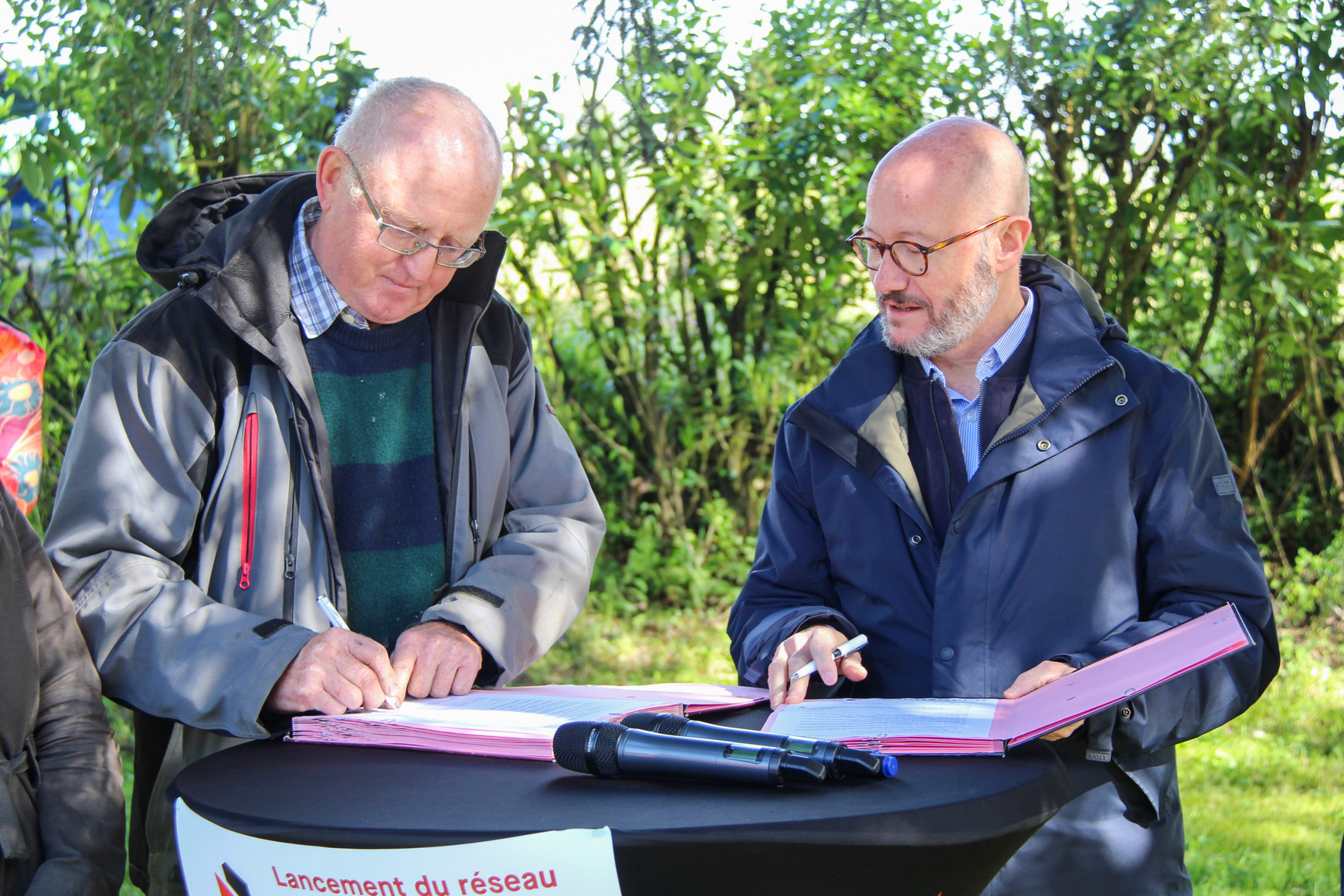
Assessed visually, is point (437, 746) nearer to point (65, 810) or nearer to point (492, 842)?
point (492, 842)

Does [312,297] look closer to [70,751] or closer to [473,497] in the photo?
[473,497]

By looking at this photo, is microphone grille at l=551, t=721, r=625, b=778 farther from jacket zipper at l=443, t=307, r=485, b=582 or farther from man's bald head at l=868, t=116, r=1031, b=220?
man's bald head at l=868, t=116, r=1031, b=220

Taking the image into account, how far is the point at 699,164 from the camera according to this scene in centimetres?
544

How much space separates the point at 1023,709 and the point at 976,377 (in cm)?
92

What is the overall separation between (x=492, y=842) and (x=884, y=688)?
1.15 meters

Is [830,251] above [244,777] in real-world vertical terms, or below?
above

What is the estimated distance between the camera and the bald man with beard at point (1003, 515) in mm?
2107

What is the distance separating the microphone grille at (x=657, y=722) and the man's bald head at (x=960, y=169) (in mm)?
1257

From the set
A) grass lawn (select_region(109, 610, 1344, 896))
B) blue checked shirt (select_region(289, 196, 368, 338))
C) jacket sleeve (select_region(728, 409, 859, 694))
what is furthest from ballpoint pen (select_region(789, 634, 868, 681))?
grass lawn (select_region(109, 610, 1344, 896))

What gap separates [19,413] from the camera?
2.69m

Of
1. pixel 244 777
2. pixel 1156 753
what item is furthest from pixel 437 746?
pixel 1156 753

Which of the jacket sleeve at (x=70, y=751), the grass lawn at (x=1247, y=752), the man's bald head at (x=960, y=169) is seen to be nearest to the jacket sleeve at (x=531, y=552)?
the jacket sleeve at (x=70, y=751)

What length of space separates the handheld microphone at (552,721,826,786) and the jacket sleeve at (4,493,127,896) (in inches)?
29.6

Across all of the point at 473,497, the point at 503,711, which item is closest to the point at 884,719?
the point at 503,711
